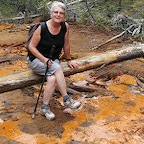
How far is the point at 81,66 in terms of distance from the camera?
5.40m

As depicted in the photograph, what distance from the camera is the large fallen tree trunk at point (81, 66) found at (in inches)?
187

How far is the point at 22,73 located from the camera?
496cm

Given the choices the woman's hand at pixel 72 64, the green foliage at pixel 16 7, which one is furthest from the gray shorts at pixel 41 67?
the green foliage at pixel 16 7

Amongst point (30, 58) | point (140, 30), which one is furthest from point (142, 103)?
point (140, 30)

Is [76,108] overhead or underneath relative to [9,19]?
overhead

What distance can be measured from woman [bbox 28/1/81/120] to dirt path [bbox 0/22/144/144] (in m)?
0.30

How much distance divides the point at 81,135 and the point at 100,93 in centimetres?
164

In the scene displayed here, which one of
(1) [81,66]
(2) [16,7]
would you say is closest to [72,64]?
(1) [81,66]

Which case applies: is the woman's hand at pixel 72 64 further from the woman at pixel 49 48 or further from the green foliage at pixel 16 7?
the green foliage at pixel 16 7

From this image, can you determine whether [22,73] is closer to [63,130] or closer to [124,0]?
[63,130]

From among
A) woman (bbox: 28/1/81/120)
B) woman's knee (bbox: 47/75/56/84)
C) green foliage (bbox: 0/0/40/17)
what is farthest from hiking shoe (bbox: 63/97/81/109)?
green foliage (bbox: 0/0/40/17)

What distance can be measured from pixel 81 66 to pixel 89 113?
0.88 m

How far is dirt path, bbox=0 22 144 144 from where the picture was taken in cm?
443

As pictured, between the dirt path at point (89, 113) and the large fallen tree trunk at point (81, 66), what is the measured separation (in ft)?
1.88
